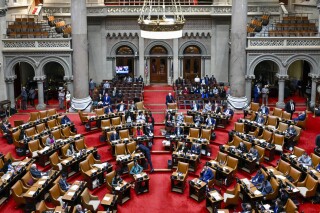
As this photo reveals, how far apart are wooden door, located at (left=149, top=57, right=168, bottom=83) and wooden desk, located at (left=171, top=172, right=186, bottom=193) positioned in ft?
57.7

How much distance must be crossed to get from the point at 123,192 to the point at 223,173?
164 inches

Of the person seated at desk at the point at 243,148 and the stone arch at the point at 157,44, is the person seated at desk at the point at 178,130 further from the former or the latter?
the stone arch at the point at 157,44

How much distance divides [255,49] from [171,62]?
8767 millimetres

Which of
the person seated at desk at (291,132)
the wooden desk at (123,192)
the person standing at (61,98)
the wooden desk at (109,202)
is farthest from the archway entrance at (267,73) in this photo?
the wooden desk at (109,202)

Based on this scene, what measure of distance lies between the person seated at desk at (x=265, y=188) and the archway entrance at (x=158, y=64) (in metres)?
19.7

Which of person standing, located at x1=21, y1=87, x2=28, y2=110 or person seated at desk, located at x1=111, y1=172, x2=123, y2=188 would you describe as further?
person standing, located at x1=21, y1=87, x2=28, y2=110

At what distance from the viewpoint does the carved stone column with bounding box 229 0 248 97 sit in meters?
25.8

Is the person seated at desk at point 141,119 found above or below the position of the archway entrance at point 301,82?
below

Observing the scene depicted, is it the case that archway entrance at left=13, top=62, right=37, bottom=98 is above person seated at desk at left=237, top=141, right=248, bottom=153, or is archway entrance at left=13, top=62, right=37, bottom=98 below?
above

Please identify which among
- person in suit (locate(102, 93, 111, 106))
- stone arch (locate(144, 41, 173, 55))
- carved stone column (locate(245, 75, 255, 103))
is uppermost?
stone arch (locate(144, 41, 173, 55))

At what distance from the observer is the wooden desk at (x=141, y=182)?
683 inches

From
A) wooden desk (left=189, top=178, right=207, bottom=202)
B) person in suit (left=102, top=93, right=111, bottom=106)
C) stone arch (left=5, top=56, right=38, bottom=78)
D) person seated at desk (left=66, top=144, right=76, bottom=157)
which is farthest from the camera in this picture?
stone arch (left=5, top=56, right=38, bottom=78)

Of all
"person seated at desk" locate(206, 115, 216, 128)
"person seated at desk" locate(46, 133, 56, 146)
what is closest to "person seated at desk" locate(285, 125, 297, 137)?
"person seated at desk" locate(206, 115, 216, 128)

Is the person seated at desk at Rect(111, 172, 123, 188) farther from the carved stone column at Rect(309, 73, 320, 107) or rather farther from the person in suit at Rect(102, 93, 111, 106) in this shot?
the carved stone column at Rect(309, 73, 320, 107)
